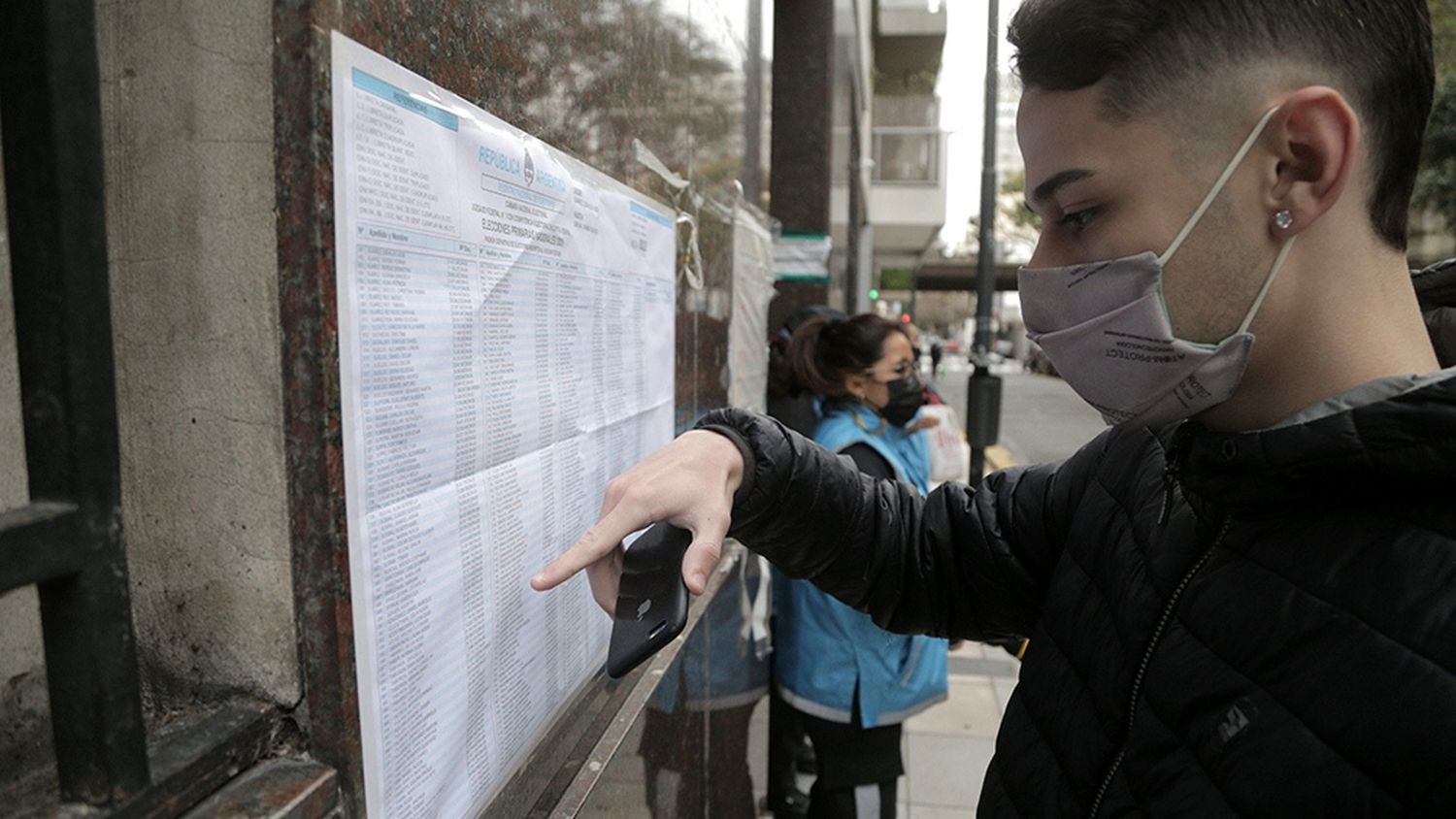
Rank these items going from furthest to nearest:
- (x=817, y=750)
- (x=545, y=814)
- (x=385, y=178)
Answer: (x=817, y=750)
(x=545, y=814)
(x=385, y=178)

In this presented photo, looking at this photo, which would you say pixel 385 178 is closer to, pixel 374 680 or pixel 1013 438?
pixel 374 680

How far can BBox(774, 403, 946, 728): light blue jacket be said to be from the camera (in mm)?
3199

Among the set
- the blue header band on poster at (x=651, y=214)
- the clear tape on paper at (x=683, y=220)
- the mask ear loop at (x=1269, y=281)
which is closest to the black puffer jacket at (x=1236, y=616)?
the mask ear loop at (x=1269, y=281)

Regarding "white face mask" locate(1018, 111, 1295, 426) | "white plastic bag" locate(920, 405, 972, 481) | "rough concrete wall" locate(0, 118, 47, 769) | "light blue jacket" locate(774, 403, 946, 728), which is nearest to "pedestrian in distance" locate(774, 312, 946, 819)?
"light blue jacket" locate(774, 403, 946, 728)

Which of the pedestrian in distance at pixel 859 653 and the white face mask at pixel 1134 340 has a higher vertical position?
the white face mask at pixel 1134 340

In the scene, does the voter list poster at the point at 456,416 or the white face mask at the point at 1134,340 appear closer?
the voter list poster at the point at 456,416

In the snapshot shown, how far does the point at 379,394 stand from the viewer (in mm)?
1036

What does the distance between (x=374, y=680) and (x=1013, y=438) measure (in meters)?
19.1

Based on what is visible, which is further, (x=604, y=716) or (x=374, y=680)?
(x=604, y=716)

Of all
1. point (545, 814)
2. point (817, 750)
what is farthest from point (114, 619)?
point (817, 750)

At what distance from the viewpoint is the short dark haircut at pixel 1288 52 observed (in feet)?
3.62

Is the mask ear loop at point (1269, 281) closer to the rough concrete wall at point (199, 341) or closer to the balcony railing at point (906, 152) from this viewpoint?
the rough concrete wall at point (199, 341)

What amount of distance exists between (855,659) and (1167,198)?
92.4 inches

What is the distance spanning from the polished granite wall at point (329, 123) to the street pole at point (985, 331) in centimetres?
580
